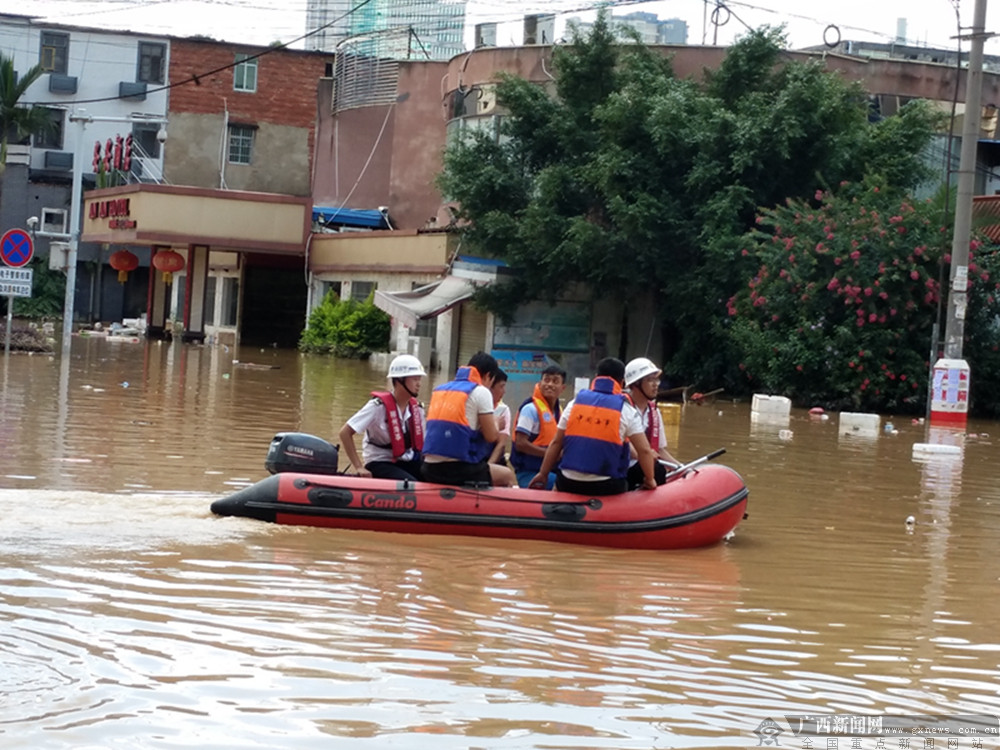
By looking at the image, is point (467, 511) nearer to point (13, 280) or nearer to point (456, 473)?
point (456, 473)

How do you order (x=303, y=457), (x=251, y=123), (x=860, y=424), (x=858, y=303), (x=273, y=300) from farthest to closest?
(x=251, y=123) < (x=273, y=300) < (x=858, y=303) < (x=860, y=424) < (x=303, y=457)

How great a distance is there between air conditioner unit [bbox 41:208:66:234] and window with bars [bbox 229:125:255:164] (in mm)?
7869

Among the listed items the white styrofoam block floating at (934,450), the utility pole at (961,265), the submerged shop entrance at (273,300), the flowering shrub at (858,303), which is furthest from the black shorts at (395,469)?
the submerged shop entrance at (273,300)

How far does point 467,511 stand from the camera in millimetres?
10109

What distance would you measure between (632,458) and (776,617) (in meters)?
2.94

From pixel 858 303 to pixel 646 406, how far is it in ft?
53.6

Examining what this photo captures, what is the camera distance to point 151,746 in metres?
5.21

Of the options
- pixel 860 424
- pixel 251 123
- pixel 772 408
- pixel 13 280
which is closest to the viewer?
pixel 860 424

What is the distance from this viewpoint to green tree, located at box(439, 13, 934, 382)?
2997 cm

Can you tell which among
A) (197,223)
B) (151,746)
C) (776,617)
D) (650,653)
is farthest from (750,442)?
(197,223)

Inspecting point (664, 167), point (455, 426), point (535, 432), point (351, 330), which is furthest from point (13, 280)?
point (455, 426)

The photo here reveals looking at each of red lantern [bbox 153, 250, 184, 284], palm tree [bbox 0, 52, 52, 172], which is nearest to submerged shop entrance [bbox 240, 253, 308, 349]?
red lantern [bbox 153, 250, 184, 284]

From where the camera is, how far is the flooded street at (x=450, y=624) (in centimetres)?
568

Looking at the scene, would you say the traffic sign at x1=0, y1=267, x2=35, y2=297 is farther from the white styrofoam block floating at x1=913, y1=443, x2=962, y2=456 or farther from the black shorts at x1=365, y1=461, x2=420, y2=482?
the black shorts at x1=365, y1=461, x2=420, y2=482
